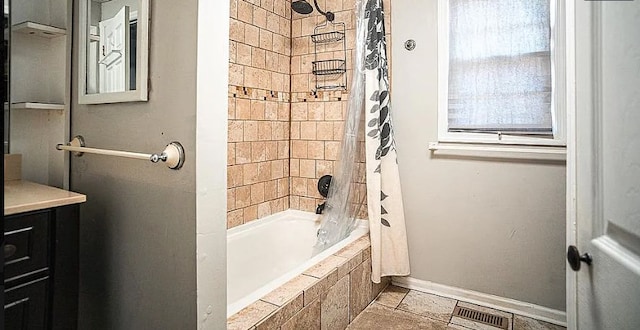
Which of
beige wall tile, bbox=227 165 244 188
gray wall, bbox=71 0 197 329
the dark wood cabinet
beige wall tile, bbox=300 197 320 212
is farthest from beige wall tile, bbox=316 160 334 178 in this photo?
the dark wood cabinet

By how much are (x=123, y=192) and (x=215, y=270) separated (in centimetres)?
49

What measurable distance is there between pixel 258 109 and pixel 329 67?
0.62m

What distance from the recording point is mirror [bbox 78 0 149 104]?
1.17m

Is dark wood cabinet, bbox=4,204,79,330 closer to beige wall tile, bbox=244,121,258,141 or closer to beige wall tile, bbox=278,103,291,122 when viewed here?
beige wall tile, bbox=244,121,258,141

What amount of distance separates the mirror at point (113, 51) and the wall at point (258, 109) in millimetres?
981

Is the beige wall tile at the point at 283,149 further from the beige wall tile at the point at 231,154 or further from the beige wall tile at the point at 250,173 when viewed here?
the beige wall tile at the point at 231,154

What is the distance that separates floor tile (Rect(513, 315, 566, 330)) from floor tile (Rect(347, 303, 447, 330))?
0.42 meters

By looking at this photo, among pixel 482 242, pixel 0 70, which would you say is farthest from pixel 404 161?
pixel 0 70

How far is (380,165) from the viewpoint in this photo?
2.25 metres

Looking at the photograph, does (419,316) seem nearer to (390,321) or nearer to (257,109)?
(390,321)

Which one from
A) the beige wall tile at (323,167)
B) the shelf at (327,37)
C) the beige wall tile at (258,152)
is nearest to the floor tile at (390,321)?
the beige wall tile at (323,167)

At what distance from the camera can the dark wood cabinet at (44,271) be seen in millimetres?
941

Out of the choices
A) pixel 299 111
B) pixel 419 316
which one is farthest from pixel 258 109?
pixel 419 316

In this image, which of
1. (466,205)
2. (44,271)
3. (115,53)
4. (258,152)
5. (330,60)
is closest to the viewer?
(44,271)
